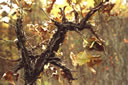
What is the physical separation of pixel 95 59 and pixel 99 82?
3.69 meters

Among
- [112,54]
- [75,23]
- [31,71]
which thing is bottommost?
[112,54]

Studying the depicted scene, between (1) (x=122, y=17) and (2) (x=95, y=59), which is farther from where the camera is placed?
(1) (x=122, y=17)

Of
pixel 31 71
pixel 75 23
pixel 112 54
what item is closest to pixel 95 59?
pixel 75 23

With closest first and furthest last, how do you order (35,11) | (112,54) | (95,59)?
(95,59), (112,54), (35,11)

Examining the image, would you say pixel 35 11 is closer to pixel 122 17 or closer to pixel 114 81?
pixel 122 17

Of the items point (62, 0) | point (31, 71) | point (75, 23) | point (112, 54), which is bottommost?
point (112, 54)

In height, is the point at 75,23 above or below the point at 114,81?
above

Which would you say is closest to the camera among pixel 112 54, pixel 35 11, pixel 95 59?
pixel 95 59

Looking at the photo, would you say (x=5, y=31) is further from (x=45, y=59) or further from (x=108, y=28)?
(x=45, y=59)

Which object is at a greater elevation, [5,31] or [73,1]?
[73,1]

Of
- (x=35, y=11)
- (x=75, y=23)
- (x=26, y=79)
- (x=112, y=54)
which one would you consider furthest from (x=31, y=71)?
(x=35, y=11)

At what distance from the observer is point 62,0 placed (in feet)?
3.11

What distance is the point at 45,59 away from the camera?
3.11 ft

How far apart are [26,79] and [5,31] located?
4.99 meters
